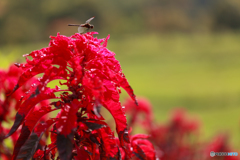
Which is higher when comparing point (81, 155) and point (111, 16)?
point (111, 16)

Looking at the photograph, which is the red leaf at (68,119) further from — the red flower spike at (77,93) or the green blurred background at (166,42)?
the green blurred background at (166,42)

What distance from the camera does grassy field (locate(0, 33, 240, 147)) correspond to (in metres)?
5.37

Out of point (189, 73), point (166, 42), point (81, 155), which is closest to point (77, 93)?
point (81, 155)

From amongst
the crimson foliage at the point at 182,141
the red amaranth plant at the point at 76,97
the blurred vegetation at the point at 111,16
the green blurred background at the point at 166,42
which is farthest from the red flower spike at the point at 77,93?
the blurred vegetation at the point at 111,16

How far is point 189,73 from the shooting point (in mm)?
8820

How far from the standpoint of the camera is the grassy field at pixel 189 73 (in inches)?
211

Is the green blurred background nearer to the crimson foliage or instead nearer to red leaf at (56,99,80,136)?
the crimson foliage

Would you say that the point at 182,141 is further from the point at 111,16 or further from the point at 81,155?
the point at 111,16

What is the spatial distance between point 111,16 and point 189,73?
8.46 m

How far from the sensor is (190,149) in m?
2.29

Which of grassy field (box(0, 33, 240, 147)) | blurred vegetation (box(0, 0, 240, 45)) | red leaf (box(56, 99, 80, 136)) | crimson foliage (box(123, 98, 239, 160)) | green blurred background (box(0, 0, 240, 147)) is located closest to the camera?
red leaf (box(56, 99, 80, 136))

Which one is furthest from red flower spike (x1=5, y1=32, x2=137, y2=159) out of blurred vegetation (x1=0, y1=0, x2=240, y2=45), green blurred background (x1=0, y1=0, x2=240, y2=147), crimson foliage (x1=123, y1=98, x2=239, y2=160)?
blurred vegetation (x1=0, y1=0, x2=240, y2=45)

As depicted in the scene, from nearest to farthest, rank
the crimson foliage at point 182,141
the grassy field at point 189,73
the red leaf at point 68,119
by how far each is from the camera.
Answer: the red leaf at point 68,119 < the crimson foliage at point 182,141 < the grassy field at point 189,73

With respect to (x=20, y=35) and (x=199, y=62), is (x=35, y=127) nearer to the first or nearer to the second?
(x=199, y=62)
